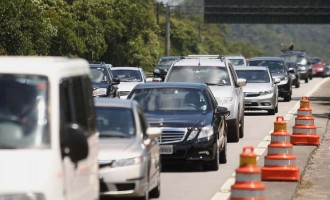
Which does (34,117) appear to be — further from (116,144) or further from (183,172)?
(183,172)

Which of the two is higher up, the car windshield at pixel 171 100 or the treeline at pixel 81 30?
the car windshield at pixel 171 100

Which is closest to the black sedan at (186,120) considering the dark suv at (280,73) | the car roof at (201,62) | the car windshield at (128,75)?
the car roof at (201,62)

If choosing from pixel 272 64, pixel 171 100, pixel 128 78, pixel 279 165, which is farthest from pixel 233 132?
pixel 272 64

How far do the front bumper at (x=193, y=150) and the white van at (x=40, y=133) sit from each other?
328 inches

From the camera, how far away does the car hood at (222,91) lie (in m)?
26.2

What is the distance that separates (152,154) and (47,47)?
45.3 meters

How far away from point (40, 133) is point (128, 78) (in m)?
33.0

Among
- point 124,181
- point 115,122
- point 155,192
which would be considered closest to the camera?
point 124,181

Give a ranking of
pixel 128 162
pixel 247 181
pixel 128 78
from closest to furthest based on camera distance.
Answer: pixel 247 181
pixel 128 162
pixel 128 78

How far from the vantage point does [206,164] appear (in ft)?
64.2

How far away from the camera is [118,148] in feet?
47.6

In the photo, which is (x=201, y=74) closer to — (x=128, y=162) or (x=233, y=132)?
(x=233, y=132)

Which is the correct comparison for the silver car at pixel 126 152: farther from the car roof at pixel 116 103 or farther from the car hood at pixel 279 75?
the car hood at pixel 279 75

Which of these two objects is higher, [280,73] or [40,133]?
[40,133]
